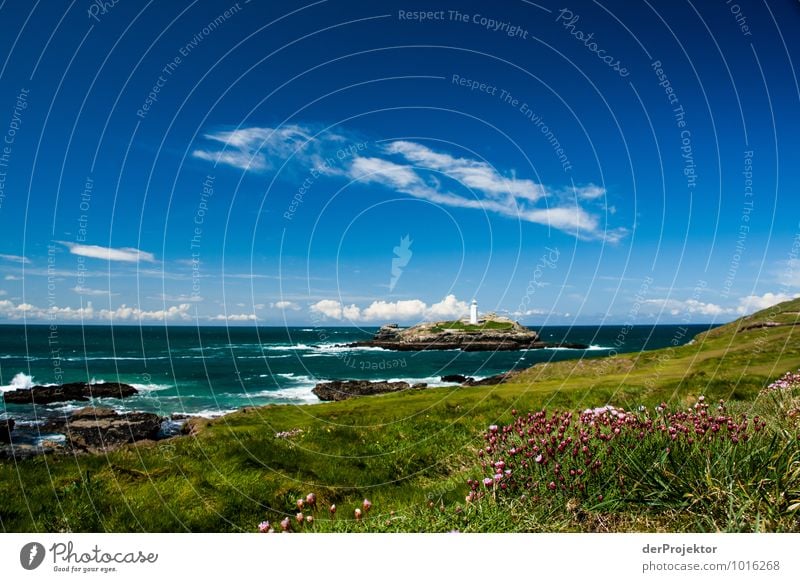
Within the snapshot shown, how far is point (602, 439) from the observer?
16.2 feet

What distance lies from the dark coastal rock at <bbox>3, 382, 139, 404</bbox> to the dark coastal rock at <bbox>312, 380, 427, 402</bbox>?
13.6m

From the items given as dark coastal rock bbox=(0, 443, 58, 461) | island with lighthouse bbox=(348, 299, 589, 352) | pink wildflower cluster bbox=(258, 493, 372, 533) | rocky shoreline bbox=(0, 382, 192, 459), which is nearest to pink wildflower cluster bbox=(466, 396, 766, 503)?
pink wildflower cluster bbox=(258, 493, 372, 533)

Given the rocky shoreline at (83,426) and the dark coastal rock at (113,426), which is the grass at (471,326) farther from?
the dark coastal rock at (113,426)

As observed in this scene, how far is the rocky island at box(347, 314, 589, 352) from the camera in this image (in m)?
77.8

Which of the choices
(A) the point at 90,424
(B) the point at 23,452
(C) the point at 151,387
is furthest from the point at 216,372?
(B) the point at 23,452

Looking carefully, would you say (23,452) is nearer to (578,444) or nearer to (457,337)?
(578,444)

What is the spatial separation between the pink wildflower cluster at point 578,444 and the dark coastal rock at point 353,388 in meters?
29.9

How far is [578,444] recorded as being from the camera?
15.9ft

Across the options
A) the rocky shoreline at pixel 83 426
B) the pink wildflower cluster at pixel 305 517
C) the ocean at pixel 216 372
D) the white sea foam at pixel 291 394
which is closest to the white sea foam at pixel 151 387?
the ocean at pixel 216 372

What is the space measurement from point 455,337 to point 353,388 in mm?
42486
